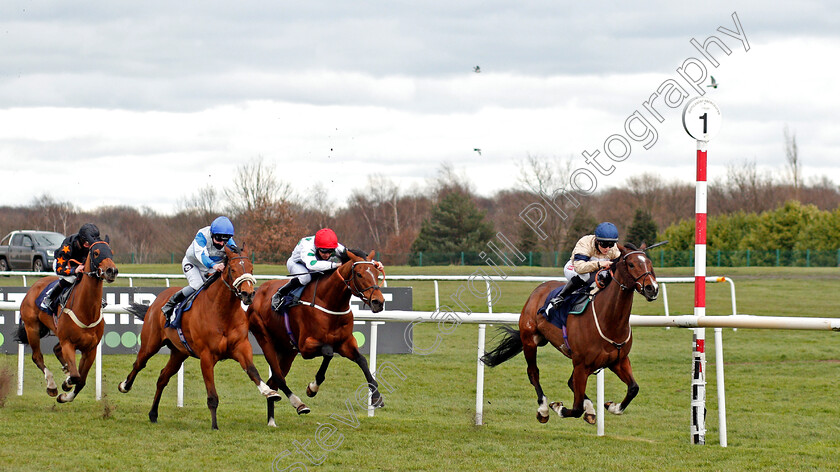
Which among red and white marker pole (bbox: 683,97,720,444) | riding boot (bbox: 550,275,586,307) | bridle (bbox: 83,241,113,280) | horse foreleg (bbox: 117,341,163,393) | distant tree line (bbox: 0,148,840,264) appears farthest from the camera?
distant tree line (bbox: 0,148,840,264)

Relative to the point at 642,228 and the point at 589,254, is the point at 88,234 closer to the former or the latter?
the point at 589,254

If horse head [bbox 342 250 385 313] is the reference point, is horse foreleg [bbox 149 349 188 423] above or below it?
below

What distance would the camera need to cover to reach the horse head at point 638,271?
5535 millimetres

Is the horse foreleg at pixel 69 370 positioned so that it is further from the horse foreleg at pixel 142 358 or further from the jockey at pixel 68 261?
the jockey at pixel 68 261

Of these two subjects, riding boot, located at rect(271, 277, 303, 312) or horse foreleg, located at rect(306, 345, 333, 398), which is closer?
horse foreleg, located at rect(306, 345, 333, 398)

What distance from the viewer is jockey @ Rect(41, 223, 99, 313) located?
25.4 ft

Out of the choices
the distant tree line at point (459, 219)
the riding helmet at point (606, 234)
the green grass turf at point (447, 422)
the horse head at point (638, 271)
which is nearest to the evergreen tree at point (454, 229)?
the distant tree line at point (459, 219)

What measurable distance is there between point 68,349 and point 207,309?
154 cm

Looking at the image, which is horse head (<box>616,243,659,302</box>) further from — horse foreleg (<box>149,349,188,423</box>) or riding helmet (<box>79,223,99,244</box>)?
riding helmet (<box>79,223,99,244</box>)

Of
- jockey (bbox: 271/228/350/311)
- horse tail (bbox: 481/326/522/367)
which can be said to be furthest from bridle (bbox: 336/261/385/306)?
horse tail (bbox: 481/326/522/367)

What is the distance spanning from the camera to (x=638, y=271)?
18.7 ft

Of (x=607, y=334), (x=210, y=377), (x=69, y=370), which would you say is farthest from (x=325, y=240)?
(x=607, y=334)

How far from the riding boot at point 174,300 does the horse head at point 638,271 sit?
3.50 meters

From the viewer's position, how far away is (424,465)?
544 centimetres
